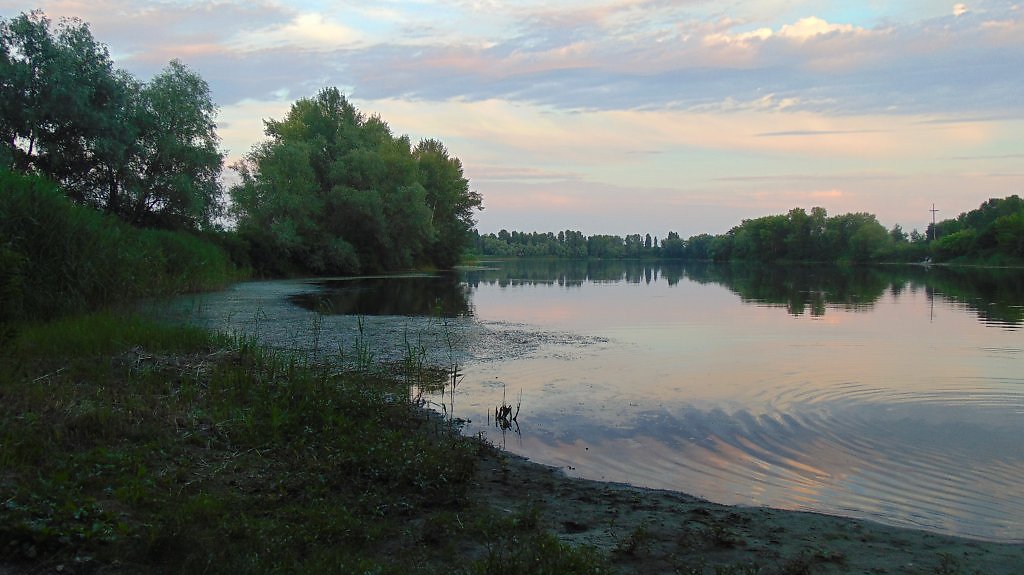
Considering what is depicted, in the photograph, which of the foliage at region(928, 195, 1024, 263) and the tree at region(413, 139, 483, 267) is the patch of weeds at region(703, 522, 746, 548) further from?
the foliage at region(928, 195, 1024, 263)

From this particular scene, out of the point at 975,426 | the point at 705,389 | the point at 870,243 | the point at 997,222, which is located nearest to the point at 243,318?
the point at 705,389

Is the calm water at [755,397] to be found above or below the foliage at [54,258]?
below

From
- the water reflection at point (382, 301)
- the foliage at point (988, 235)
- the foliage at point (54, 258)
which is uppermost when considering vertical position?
the foliage at point (988, 235)

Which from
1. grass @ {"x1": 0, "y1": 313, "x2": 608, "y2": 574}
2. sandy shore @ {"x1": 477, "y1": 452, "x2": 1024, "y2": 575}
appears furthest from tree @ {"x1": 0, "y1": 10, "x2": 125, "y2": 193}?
sandy shore @ {"x1": 477, "y1": 452, "x2": 1024, "y2": 575}

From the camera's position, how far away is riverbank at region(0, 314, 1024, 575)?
424cm

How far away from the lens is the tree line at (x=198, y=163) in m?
27.7

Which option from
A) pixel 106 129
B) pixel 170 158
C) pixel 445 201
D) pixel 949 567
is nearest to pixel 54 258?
pixel 949 567

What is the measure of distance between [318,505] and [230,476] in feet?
3.80

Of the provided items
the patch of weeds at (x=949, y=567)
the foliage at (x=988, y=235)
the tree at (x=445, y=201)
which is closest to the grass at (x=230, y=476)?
the patch of weeds at (x=949, y=567)

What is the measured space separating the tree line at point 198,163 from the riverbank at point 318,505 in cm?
724

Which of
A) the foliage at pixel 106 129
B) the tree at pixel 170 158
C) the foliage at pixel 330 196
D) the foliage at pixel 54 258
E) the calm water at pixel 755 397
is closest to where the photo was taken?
the calm water at pixel 755 397

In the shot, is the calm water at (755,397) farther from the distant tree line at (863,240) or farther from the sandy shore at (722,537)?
the distant tree line at (863,240)

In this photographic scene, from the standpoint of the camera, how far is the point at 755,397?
1124 centimetres

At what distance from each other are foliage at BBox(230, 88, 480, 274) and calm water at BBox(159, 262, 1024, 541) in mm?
21465
